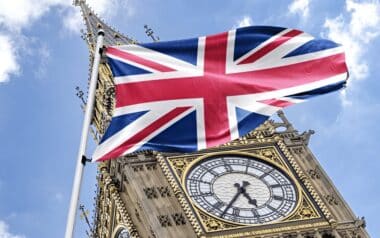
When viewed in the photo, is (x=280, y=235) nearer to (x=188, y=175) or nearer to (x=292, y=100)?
(x=188, y=175)

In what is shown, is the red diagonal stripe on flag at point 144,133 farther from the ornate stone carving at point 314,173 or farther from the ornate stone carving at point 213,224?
the ornate stone carving at point 314,173

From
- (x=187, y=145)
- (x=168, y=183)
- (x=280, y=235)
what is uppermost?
(x=168, y=183)

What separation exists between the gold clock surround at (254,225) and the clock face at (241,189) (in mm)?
210

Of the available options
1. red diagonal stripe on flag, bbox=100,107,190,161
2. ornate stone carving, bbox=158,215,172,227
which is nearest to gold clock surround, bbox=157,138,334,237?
ornate stone carving, bbox=158,215,172,227

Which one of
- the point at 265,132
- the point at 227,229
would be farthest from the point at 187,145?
A: the point at 265,132

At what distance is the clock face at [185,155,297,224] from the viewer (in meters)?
34.7

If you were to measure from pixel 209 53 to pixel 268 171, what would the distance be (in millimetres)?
17518

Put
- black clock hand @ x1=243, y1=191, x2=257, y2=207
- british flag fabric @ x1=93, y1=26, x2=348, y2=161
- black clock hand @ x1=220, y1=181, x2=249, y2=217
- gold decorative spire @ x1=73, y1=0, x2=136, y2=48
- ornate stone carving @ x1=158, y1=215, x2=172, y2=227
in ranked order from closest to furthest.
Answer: british flag fabric @ x1=93, y1=26, x2=348, y2=161
ornate stone carving @ x1=158, y1=215, x2=172, y2=227
black clock hand @ x1=220, y1=181, x2=249, y2=217
black clock hand @ x1=243, y1=191, x2=257, y2=207
gold decorative spire @ x1=73, y1=0, x2=136, y2=48

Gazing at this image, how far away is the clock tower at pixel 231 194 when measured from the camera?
1342 inches

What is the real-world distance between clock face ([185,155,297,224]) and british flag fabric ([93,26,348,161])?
1417 centimetres

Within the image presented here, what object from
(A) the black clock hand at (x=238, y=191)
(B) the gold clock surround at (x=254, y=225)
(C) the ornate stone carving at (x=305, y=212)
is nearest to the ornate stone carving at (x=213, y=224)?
(B) the gold clock surround at (x=254, y=225)

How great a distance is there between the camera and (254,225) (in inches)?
1335

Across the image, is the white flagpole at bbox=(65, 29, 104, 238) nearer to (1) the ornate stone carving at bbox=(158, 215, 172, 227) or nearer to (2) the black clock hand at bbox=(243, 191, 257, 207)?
(1) the ornate stone carving at bbox=(158, 215, 172, 227)

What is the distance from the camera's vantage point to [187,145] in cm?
1902
